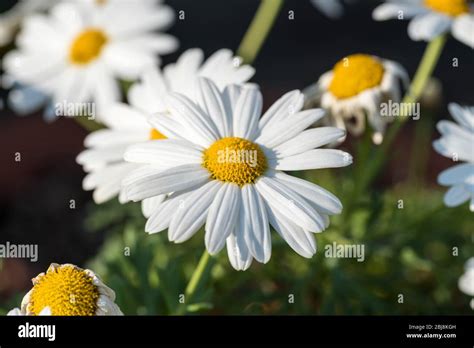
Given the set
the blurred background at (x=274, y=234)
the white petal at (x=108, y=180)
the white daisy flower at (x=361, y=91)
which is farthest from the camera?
the blurred background at (x=274, y=234)

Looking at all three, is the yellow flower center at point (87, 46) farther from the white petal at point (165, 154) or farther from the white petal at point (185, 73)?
the white petal at point (165, 154)

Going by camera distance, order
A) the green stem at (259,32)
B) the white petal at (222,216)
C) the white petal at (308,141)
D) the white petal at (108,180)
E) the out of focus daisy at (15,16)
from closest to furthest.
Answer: the white petal at (222,216) < the white petal at (308,141) < the white petal at (108,180) < the green stem at (259,32) < the out of focus daisy at (15,16)

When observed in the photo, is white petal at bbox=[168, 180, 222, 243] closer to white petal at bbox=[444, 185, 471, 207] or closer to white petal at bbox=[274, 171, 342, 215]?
white petal at bbox=[274, 171, 342, 215]

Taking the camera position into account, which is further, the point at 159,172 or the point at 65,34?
the point at 65,34

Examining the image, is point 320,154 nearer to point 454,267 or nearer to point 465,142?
point 465,142

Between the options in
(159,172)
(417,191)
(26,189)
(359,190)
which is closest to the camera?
(159,172)

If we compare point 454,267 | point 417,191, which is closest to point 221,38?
point 417,191

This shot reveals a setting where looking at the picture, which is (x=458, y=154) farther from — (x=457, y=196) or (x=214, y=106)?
(x=214, y=106)


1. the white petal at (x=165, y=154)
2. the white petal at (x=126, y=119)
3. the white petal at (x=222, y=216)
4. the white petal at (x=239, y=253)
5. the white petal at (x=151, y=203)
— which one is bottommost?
the white petal at (x=239, y=253)

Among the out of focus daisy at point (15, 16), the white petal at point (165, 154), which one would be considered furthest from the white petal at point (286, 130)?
the out of focus daisy at point (15, 16)
